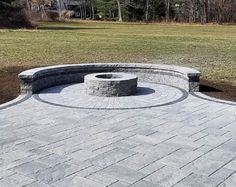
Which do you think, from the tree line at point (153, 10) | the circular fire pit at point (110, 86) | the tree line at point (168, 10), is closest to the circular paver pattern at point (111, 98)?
the circular fire pit at point (110, 86)

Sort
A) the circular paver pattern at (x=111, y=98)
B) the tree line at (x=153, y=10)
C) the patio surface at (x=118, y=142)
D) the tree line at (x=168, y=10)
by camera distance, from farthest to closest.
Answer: the tree line at (x=168, y=10) → the tree line at (x=153, y=10) → the circular paver pattern at (x=111, y=98) → the patio surface at (x=118, y=142)

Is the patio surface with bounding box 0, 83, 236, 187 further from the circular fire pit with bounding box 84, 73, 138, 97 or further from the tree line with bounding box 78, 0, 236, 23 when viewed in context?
the tree line with bounding box 78, 0, 236, 23

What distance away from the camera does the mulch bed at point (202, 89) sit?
880cm

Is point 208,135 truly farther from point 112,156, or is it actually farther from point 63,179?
point 63,179

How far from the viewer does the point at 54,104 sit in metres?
7.80

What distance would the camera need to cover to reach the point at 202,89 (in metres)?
9.60

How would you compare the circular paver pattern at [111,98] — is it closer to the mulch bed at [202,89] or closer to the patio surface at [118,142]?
the patio surface at [118,142]

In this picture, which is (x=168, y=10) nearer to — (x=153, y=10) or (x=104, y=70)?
(x=153, y=10)

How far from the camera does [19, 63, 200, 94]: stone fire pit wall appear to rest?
29.0 feet

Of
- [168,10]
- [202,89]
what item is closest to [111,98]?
[202,89]

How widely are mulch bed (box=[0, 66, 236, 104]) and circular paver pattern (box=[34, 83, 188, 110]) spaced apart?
0.64 meters

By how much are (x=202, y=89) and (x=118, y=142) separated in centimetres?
457

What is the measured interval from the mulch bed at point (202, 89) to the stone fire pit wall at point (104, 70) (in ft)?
1.42

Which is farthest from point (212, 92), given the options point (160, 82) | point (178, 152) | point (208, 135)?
point (178, 152)
